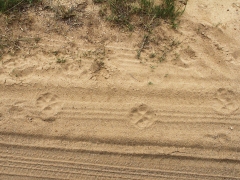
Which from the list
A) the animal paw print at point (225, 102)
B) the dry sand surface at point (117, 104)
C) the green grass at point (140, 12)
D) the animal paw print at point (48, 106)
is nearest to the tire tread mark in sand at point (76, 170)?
the dry sand surface at point (117, 104)

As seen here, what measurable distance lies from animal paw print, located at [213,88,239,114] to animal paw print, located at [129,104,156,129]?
0.73 m

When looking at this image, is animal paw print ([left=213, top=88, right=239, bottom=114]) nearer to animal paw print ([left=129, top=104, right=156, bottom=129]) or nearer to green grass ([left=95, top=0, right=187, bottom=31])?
animal paw print ([left=129, top=104, right=156, bottom=129])

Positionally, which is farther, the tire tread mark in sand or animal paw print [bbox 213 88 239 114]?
animal paw print [bbox 213 88 239 114]

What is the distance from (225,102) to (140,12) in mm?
1515

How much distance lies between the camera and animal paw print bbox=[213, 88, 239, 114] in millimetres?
2924

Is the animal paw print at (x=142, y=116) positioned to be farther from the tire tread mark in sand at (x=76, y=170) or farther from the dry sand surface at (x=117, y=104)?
the tire tread mark in sand at (x=76, y=170)

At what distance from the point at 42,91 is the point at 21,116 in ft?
1.15

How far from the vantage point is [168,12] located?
330cm

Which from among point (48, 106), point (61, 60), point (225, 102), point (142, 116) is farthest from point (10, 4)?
point (225, 102)

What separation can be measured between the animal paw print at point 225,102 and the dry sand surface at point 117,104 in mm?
11

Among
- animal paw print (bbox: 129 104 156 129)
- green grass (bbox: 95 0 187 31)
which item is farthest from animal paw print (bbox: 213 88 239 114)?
green grass (bbox: 95 0 187 31)

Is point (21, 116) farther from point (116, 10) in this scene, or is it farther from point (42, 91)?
point (116, 10)

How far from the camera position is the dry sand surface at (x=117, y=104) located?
2801 mm

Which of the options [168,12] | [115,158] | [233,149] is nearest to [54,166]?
[115,158]
